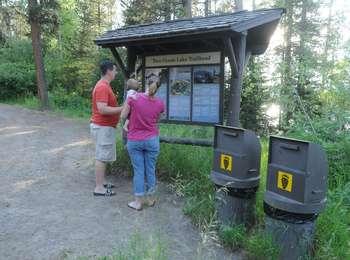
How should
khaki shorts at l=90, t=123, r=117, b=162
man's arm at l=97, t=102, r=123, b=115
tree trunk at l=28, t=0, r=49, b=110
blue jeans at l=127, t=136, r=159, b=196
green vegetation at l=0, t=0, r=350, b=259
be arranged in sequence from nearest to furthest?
green vegetation at l=0, t=0, r=350, b=259, blue jeans at l=127, t=136, r=159, b=196, man's arm at l=97, t=102, r=123, b=115, khaki shorts at l=90, t=123, r=117, b=162, tree trunk at l=28, t=0, r=49, b=110

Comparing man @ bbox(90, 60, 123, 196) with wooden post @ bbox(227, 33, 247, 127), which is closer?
man @ bbox(90, 60, 123, 196)

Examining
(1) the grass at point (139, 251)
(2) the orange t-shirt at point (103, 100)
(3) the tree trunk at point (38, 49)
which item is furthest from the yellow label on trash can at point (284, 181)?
(3) the tree trunk at point (38, 49)

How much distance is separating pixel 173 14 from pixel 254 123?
29.4 ft

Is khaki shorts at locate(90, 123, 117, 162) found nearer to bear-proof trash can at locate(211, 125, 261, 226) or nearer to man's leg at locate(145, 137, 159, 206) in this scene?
man's leg at locate(145, 137, 159, 206)

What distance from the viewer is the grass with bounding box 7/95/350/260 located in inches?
171

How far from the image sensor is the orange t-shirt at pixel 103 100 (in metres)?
5.84

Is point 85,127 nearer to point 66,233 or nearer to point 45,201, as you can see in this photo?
point 45,201

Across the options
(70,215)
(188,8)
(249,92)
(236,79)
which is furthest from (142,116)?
(188,8)

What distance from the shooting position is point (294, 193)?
4121 millimetres

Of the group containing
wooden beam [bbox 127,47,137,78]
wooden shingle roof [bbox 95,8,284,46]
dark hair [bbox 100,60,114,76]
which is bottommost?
dark hair [bbox 100,60,114,76]

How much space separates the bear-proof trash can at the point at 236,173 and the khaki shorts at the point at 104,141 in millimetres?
1784

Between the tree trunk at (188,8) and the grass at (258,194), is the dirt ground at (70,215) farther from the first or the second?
the tree trunk at (188,8)

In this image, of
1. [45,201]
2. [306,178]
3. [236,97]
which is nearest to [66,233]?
[45,201]

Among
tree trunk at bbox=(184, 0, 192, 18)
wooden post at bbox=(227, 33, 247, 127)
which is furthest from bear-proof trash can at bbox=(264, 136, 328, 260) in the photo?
tree trunk at bbox=(184, 0, 192, 18)
